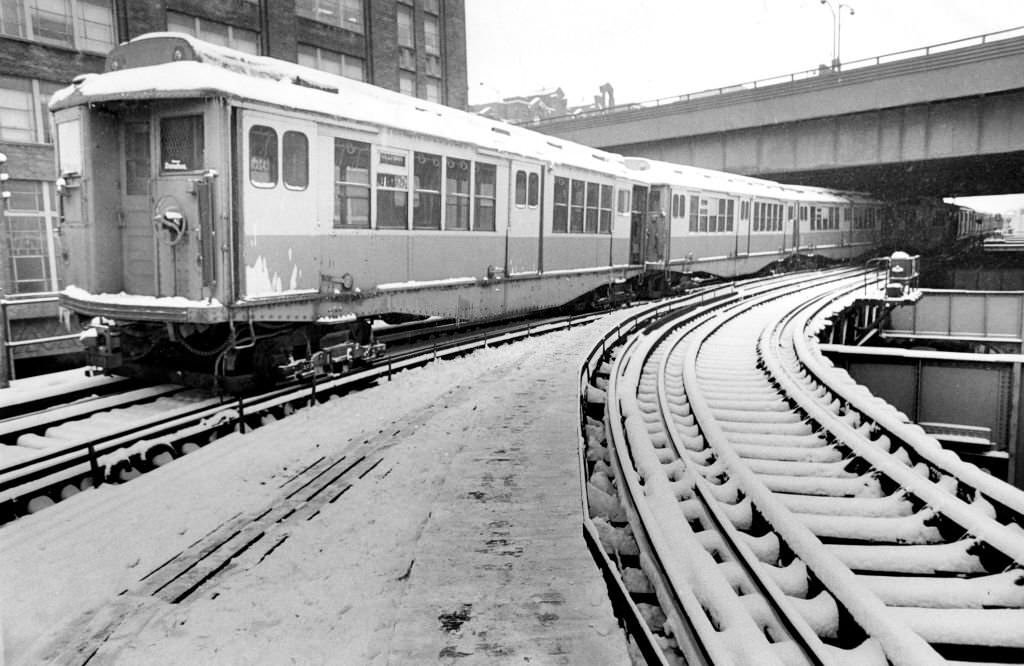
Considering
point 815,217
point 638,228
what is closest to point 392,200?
point 638,228

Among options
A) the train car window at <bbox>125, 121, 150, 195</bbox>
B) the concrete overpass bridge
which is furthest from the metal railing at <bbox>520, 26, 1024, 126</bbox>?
the train car window at <bbox>125, 121, 150, 195</bbox>

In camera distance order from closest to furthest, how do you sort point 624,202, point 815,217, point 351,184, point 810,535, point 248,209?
point 810,535 → point 248,209 → point 351,184 → point 624,202 → point 815,217

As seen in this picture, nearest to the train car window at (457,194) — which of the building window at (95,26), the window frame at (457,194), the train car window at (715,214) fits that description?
the window frame at (457,194)

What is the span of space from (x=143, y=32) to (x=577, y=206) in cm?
1176

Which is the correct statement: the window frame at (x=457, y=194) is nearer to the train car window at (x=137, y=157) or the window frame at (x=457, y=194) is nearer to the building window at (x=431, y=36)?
the train car window at (x=137, y=157)

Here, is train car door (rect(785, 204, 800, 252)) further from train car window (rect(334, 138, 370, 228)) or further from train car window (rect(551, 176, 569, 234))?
train car window (rect(334, 138, 370, 228))

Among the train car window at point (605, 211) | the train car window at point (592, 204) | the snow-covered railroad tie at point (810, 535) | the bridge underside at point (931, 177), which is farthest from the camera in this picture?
the bridge underside at point (931, 177)

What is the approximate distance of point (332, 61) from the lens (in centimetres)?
2409

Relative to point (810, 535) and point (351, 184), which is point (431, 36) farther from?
point (810, 535)

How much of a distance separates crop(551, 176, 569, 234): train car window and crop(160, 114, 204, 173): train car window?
7739mm

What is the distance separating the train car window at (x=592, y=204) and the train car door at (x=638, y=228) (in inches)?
103

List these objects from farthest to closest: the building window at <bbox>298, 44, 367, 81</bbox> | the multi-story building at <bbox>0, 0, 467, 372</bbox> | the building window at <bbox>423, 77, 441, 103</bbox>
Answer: the building window at <bbox>423, 77, 441, 103</bbox> → the building window at <bbox>298, 44, 367, 81</bbox> → the multi-story building at <bbox>0, 0, 467, 372</bbox>

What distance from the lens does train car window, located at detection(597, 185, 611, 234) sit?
16219 mm

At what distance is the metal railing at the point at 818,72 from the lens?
2031 centimetres
